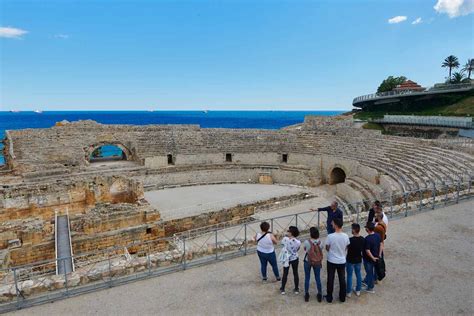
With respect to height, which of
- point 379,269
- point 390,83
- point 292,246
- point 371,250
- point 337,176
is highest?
point 390,83

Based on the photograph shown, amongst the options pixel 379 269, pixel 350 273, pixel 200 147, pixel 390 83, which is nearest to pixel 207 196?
pixel 200 147

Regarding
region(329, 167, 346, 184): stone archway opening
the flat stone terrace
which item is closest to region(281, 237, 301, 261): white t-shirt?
the flat stone terrace

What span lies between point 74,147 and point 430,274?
78.5 feet

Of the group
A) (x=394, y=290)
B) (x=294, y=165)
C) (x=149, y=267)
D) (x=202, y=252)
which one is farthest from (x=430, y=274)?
(x=294, y=165)

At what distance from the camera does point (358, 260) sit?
18.6 ft

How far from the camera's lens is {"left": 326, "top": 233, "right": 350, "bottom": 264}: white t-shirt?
217 inches

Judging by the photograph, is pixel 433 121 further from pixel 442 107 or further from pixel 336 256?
pixel 336 256

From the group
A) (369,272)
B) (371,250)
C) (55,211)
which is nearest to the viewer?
(371,250)

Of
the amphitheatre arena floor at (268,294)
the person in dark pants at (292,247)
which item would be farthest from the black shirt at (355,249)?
the person in dark pants at (292,247)

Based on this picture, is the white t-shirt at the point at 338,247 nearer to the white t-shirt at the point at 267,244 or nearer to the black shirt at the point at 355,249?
the black shirt at the point at 355,249

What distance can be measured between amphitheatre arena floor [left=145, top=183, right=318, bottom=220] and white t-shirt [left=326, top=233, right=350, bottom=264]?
11.8 metres

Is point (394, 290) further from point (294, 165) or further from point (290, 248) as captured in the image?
point (294, 165)

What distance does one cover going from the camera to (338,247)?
551cm

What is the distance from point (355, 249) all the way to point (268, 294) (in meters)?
1.80
